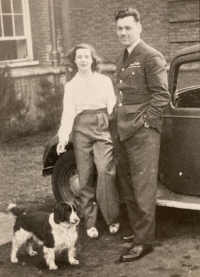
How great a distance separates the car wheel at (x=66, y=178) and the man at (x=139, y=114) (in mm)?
1150

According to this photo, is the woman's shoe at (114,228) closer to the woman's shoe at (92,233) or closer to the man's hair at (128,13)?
the woman's shoe at (92,233)

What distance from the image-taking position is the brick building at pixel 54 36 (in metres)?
11.6

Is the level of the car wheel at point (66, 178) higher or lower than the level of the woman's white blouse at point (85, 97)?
lower

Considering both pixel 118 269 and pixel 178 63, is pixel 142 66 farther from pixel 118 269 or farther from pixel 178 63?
pixel 118 269

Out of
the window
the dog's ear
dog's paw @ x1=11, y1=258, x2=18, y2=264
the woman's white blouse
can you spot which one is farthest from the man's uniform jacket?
the window

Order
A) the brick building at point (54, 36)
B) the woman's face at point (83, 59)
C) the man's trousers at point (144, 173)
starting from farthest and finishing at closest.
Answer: the brick building at point (54, 36), the woman's face at point (83, 59), the man's trousers at point (144, 173)

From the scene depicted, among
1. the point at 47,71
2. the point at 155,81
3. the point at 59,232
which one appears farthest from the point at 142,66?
the point at 47,71

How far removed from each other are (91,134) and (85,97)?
0.38 metres

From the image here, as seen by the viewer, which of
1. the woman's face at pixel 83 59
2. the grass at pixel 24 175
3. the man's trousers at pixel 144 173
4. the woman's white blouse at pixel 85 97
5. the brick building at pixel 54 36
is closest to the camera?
the man's trousers at pixel 144 173

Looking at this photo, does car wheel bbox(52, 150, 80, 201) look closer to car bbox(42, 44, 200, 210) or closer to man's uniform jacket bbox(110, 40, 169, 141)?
car bbox(42, 44, 200, 210)

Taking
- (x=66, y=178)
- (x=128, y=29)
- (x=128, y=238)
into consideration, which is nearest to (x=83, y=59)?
(x=128, y=29)

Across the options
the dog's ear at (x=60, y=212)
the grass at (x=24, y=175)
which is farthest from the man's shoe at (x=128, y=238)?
the grass at (x=24, y=175)

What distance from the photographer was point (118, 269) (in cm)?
452

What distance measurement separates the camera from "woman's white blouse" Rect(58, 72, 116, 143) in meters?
5.29
